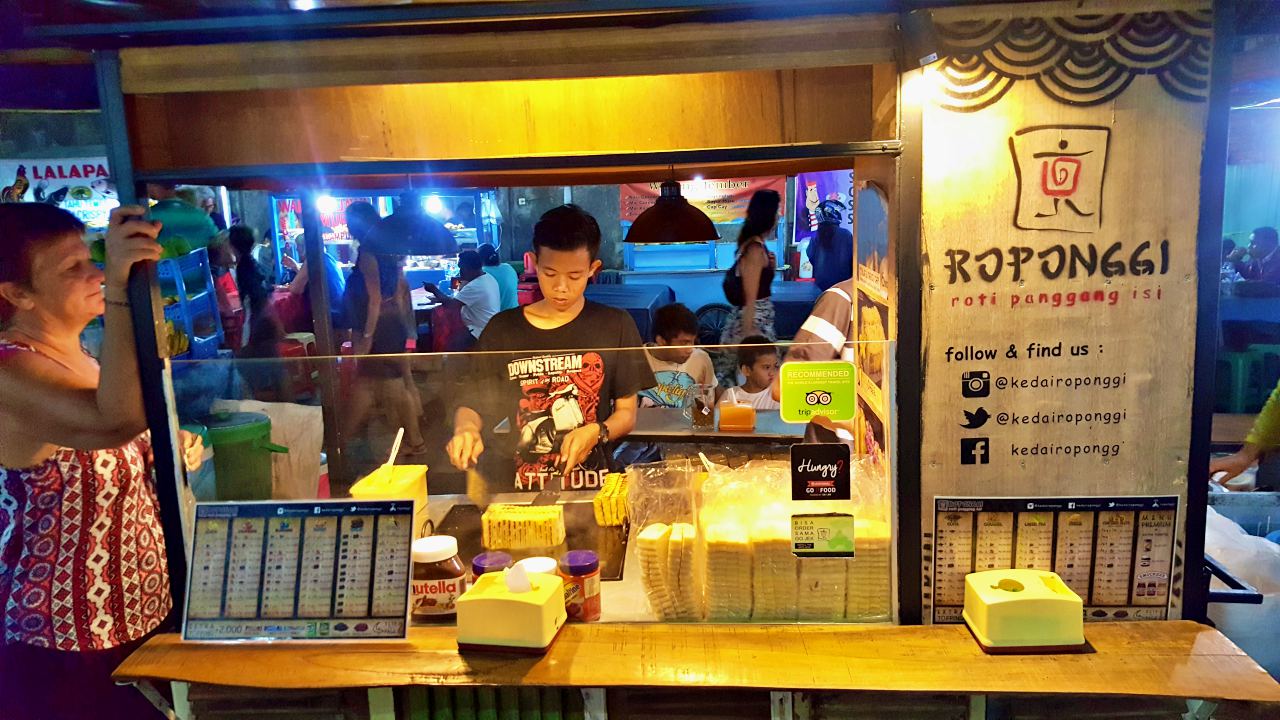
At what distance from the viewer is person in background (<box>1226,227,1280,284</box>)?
7531mm

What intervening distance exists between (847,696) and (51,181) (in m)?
4.95

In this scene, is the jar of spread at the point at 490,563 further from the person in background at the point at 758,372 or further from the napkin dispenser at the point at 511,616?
the person in background at the point at 758,372

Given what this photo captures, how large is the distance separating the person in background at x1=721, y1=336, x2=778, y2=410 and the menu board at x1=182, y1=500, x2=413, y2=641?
883mm

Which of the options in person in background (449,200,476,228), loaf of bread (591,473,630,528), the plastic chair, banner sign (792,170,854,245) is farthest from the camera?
person in background (449,200,476,228)

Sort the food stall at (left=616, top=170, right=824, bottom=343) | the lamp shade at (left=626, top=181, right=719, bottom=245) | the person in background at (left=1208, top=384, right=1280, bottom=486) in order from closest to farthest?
the person in background at (left=1208, top=384, right=1280, bottom=486)
the lamp shade at (left=626, top=181, right=719, bottom=245)
the food stall at (left=616, top=170, right=824, bottom=343)

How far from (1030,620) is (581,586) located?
3.28 ft

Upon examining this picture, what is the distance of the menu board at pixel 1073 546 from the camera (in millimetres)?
1811

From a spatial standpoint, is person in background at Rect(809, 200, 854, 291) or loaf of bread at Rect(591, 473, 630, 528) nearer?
loaf of bread at Rect(591, 473, 630, 528)

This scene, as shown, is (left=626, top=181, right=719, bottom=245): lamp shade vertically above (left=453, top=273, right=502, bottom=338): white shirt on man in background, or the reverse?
(left=626, top=181, right=719, bottom=245): lamp shade

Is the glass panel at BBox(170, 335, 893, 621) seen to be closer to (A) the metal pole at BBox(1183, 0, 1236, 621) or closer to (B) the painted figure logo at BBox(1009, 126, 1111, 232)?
(B) the painted figure logo at BBox(1009, 126, 1111, 232)

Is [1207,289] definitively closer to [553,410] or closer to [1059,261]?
[1059,261]

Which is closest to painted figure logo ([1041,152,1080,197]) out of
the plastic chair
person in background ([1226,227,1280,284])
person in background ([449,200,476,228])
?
the plastic chair

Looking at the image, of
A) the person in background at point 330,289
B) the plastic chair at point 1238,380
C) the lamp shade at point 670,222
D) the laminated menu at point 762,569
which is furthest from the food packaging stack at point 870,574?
the plastic chair at point 1238,380

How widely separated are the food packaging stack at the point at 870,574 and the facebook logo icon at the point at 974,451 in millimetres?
244
